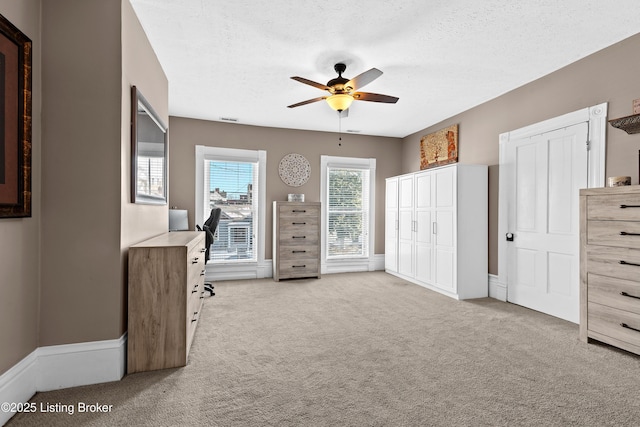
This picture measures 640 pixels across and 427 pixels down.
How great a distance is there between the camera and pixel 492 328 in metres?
3.04

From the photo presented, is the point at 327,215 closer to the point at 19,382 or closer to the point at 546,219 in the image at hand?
the point at 546,219

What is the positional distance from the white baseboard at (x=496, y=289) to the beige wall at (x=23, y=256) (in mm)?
Answer: 4580

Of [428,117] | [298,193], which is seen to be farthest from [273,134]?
[428,117]

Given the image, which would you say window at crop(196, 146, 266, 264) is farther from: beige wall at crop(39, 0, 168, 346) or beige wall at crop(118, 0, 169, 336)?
beige wall at crop(39, 0, 168, 346)

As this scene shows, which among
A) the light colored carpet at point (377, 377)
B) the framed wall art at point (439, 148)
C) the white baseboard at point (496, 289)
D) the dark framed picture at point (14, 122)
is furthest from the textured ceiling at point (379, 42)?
the light colored carpet at point (377, 377)

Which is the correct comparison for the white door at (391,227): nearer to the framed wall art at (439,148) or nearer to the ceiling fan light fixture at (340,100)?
the framed wall art at (439,148)

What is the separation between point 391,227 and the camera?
5.68 metres

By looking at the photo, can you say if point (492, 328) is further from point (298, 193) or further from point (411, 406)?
point (298, 193)

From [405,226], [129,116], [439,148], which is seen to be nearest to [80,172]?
[129,116]

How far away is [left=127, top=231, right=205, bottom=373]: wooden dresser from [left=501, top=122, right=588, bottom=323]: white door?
3.65m

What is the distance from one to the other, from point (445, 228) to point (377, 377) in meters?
2.71

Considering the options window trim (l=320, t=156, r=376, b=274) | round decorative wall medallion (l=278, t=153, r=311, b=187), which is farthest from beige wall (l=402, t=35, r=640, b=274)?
round decorative wall medallion (l=278, t=153, r=311, b=187)

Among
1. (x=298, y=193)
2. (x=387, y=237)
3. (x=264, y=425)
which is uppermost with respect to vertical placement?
(x=298, y=193)

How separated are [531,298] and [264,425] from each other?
340 cm
